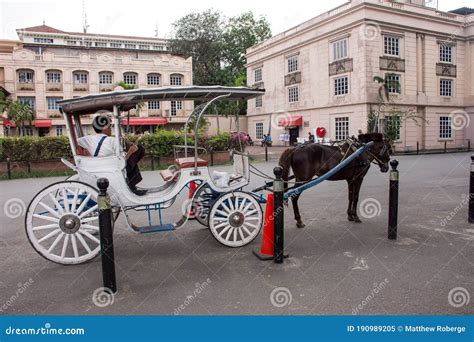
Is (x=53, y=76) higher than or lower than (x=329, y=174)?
higher

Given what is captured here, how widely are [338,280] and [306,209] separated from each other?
167 inches

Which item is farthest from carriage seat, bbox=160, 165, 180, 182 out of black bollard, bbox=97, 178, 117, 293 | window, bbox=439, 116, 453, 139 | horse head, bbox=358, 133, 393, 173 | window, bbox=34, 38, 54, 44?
window, bbox=34, 38, 54, 44

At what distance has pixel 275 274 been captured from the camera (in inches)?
196

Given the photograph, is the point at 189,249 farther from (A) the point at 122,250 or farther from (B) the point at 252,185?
(B) the point at 252,185

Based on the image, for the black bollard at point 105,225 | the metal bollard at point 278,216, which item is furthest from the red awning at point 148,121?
the black bollard at point 105,225

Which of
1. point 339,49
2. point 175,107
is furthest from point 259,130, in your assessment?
point 339,49

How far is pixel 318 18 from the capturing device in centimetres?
3234

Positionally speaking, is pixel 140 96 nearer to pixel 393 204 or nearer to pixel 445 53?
pixel 393 204

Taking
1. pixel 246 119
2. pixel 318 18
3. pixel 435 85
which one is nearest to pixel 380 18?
pixel 318 18

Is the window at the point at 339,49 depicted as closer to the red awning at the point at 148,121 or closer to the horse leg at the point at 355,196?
the red awning at the point at 148,121

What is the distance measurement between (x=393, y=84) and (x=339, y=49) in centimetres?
474

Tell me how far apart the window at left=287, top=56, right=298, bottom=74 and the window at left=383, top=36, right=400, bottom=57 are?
8039 millimetres

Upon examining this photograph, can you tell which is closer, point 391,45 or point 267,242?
point 267,242

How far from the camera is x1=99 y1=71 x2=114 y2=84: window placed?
41.7 m
